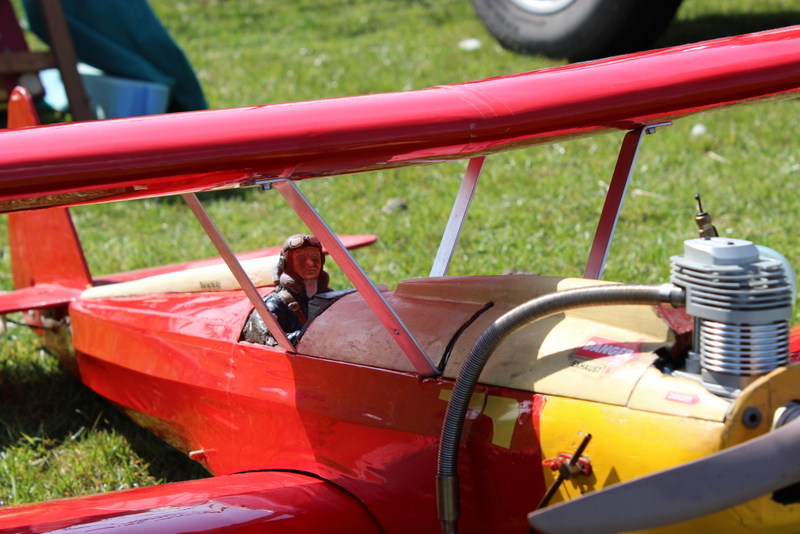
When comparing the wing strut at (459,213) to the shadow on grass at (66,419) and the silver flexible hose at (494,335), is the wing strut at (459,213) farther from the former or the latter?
the shadow on grass at (66,419)

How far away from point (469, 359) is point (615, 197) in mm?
1275

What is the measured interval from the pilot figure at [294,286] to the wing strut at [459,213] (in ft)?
1.67

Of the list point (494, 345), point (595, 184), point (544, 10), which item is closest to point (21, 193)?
point (494, 345)

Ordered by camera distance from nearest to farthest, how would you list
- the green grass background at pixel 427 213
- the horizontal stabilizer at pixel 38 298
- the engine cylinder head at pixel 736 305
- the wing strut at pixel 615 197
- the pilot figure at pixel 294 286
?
Result: the engine cylinder head at pixel 736 305 → the pilot figure at pixel 294 286 → the wing strut at pixel 615 197 → the green grass background at pixel 427 213 → the horizontal stabilizer at pixel 38 298

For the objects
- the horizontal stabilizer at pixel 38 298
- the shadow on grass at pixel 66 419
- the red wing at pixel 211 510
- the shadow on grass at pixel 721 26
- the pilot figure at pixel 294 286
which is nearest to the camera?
the red wing at pixel 211 510

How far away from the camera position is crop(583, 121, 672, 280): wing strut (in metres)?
2.95

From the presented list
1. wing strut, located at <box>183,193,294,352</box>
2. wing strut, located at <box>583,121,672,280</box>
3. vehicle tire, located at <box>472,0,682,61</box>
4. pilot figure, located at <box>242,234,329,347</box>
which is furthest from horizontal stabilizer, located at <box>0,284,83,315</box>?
vehicle tire, located at <box>472,0,682,61</box>

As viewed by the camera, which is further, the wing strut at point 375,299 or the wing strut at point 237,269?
the wing strut at point 237,269

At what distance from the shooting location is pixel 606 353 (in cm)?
208

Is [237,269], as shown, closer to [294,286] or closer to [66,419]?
[294,286]

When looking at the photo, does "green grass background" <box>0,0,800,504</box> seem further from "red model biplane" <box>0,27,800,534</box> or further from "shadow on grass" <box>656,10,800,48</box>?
"red model biplane" <box>0,27,800,534</box>

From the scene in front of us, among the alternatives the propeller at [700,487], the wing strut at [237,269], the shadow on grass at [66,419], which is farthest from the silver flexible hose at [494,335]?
the shadow on grass at [66,419]

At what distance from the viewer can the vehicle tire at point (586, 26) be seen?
7.84 m

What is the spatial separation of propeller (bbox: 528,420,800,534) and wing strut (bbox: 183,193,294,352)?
136 centimetres
